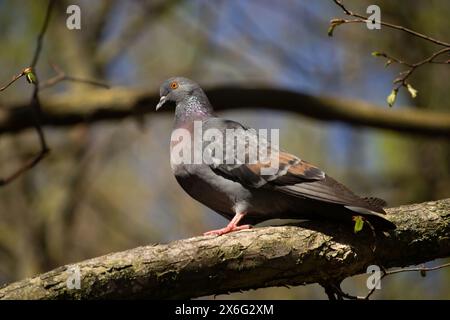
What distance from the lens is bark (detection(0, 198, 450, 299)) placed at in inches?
160

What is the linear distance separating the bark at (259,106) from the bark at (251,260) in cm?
332

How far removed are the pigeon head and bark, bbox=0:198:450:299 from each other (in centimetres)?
138

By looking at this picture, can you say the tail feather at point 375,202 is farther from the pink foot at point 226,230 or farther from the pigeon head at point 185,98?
the pigeon head at point 185,98

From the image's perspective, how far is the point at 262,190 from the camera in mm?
4676

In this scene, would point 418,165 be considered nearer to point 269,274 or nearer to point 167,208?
point 167,208

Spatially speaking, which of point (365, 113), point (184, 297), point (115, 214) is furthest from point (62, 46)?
point (184, 297)

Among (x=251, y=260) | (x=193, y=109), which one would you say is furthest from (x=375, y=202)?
(x=193, y=109)

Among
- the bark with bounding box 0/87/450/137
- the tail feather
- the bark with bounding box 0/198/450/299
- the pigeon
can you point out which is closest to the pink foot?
the pigeon

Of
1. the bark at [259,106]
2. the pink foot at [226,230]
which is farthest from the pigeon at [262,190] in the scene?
the bark at [259,106]

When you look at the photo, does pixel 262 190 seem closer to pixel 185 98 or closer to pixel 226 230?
pixel 226 230

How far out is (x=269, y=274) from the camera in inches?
169

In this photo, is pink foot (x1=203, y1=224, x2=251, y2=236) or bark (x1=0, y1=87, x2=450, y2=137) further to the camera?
bark (x1=0, y1=87, x2=450, y2=137)

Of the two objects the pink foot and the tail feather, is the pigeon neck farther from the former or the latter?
the tail feather

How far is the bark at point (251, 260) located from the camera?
4059 mm
